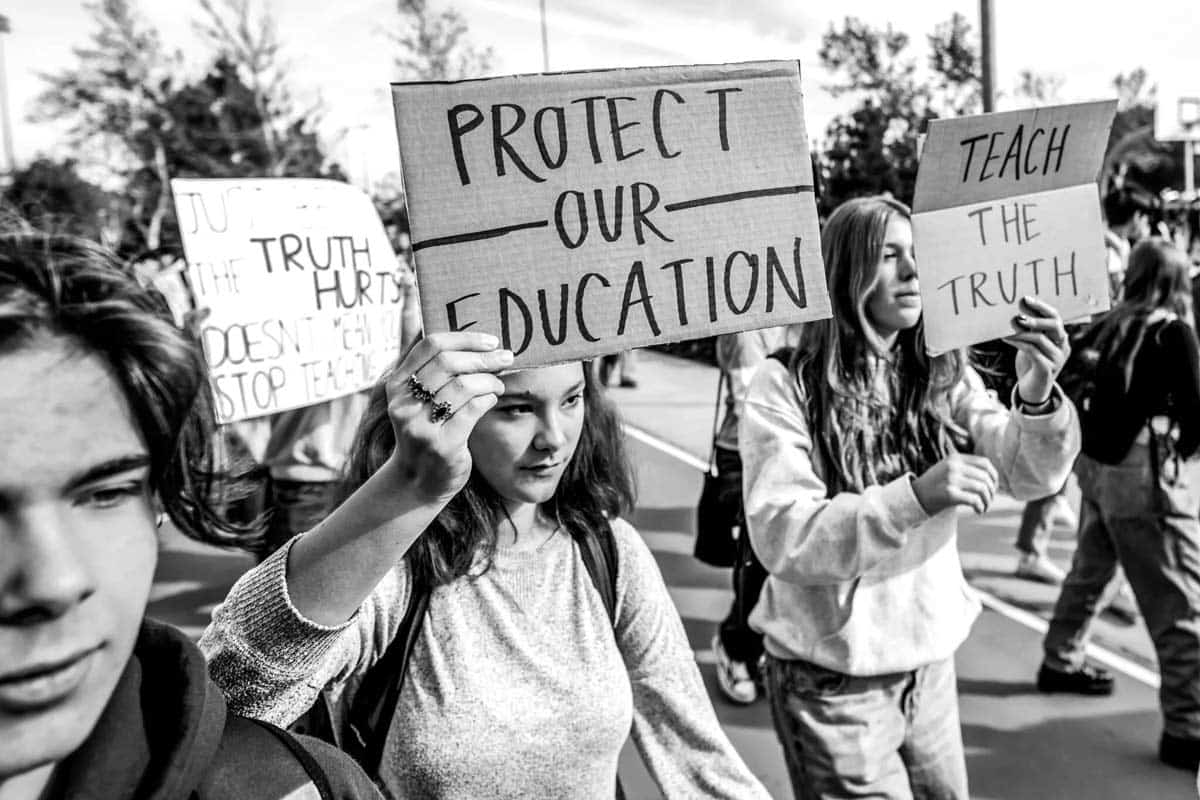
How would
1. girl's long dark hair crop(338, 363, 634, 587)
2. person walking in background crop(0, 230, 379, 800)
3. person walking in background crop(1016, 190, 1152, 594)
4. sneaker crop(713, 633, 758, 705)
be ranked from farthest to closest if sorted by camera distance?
1. person walking in background crop(1016, 190, 1152, 594)
2. sneaker crop(713, 633, 758, 705)
3. girl's long dark hair crop(338, 363, 634, 587)
4. person walking in background crop(0, 230, 379, 800)

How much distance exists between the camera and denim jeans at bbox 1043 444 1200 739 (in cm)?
Answer: 342

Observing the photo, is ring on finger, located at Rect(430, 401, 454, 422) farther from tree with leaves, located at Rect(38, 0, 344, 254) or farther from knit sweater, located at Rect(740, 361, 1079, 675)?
tree with leaves, located at Rect(38, 0, 344, 254)

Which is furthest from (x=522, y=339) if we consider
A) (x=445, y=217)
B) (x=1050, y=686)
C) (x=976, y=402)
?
(x=1050, y=686)

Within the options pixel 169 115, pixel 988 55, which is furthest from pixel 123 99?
pixel 988 55

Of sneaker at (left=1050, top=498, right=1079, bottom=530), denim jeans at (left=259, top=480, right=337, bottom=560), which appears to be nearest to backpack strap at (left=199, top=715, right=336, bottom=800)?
denim jeans at (left=259, top=480, right=337, bottom=560)

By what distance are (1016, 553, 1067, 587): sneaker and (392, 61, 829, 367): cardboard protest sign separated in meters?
4.10

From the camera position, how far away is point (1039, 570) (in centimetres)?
509

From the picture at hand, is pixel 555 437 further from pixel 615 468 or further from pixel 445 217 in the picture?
pixel 445 217

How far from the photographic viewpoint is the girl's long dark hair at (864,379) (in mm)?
2242

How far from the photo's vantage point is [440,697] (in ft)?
4.94

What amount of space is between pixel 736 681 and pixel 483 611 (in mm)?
2592

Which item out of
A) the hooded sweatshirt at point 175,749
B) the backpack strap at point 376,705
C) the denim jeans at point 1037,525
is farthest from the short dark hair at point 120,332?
the denim jeans at point 1037,525

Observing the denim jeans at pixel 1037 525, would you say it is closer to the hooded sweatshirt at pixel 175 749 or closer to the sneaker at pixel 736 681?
the sneaker at pixel 736 681

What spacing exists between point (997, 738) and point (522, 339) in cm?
298
